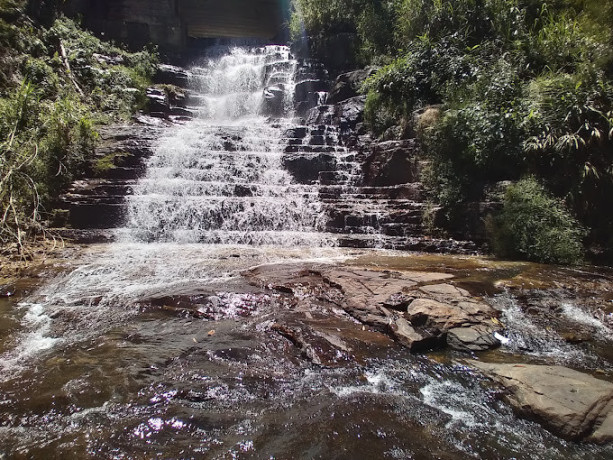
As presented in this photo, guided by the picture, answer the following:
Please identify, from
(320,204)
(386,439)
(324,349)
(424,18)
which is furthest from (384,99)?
(386,439)

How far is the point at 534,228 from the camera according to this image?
224 inches

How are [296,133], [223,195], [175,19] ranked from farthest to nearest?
[175,19]
[296,133]
[223,195]

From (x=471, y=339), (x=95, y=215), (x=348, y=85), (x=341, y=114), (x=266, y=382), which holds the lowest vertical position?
(x=266, y=382)

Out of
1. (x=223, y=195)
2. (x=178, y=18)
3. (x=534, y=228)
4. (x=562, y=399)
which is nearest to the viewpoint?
(x=562, y=399)

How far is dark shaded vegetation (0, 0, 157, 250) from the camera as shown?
6133mm

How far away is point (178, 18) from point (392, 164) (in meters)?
15.7

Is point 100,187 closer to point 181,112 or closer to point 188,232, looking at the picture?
point 188,232

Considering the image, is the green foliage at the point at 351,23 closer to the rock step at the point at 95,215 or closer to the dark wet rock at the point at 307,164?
the dark wet rock at the point at 307,164

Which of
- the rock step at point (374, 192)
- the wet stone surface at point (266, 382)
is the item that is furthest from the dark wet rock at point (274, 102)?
the wet stone surface at point (266, 382)

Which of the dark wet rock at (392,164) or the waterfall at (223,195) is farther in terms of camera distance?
the dark wet rock at (392,164)

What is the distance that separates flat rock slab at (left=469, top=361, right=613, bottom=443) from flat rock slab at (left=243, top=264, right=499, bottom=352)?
1.79 feet

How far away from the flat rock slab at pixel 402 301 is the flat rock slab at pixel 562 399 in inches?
21.5

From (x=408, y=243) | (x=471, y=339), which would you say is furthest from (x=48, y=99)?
(x=471, y=339)

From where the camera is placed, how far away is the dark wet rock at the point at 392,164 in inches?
322
